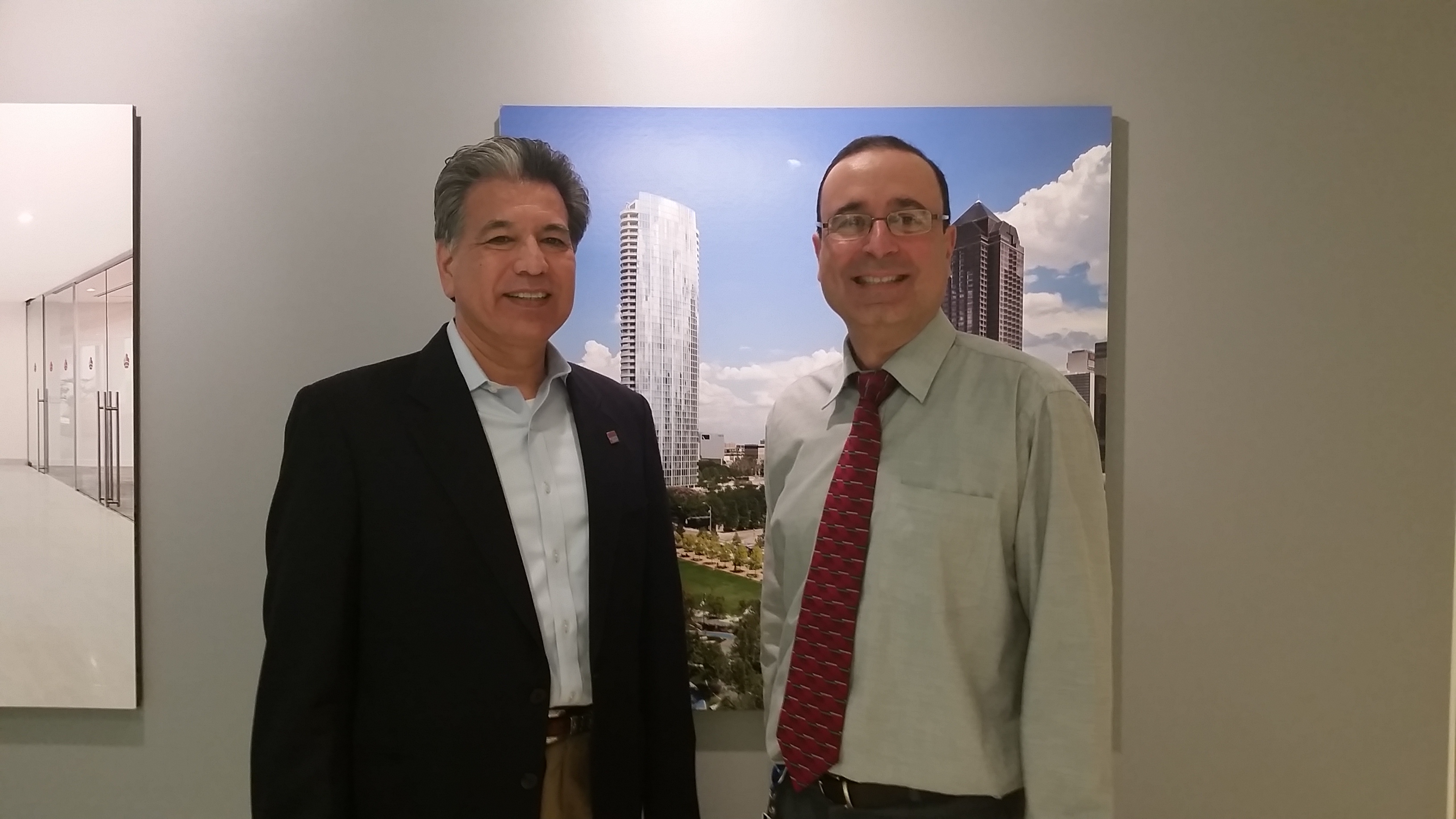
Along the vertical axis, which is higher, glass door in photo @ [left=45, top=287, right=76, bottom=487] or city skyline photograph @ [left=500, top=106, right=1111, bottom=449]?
city skyline photograph @ [left=500, top=106, right=1111, bottom=449]

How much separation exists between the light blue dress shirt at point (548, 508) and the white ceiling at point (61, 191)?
1.05 meters

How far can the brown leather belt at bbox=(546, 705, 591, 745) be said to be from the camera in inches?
51.5

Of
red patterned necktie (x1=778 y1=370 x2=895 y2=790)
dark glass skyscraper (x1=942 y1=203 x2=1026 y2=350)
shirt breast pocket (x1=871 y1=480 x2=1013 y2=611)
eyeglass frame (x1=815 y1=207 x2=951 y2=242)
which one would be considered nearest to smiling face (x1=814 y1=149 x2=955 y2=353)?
eyeglass frame (x1=815 y1=207 x2=951 y2=242)


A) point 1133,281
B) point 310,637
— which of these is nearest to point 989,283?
point 1133,281

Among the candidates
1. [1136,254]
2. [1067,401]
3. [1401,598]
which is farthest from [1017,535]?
[1401,598]

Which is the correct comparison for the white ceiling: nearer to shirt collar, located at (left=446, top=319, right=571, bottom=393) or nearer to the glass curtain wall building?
the glass curtain wall building

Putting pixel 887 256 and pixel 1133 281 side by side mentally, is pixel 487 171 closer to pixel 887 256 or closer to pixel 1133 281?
pixel 887 256

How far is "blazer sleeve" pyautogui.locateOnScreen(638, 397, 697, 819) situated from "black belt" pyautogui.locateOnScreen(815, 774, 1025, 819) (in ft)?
1.13

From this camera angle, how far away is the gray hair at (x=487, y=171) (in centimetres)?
137

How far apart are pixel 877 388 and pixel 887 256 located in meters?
0.22

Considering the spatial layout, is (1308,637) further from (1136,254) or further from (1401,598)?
(1136,254)

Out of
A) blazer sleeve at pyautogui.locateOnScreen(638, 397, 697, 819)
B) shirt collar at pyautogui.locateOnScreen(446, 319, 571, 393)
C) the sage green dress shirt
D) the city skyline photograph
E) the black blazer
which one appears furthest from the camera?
the city skyline photograph

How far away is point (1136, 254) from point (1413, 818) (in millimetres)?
1504

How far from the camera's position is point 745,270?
1.76m
